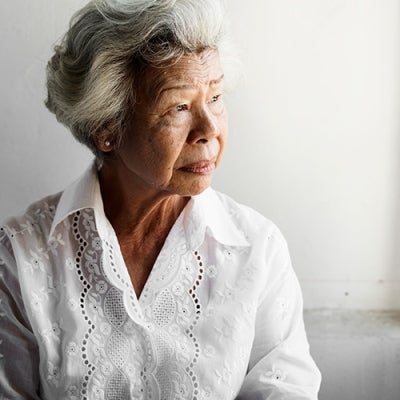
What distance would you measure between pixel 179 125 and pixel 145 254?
324 millimetres

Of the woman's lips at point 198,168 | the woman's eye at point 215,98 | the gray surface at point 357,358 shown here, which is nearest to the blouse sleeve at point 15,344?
the woman's lips at point 198,168

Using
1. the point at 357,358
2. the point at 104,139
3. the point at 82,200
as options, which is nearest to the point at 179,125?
the point at 104,139

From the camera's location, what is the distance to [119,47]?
156 cm

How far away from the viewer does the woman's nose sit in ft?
5.19

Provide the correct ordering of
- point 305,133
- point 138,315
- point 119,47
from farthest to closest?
1. point 305,133
2. point 138,315
3. point 119,47

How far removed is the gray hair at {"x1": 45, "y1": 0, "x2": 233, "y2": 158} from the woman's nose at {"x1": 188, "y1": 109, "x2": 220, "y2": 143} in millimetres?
126

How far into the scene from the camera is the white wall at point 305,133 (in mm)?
1973

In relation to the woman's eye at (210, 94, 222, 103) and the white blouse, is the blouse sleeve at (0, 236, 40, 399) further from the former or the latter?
the woman's eye at (210, 94, 222, 103)

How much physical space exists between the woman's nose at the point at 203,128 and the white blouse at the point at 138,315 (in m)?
0.21

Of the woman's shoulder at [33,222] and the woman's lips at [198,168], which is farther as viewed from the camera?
the woman's shoulder at [33,222]

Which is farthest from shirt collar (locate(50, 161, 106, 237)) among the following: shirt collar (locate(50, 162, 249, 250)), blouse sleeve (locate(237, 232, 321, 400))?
blouse sleeve (locate(237, 232, 321, 400))

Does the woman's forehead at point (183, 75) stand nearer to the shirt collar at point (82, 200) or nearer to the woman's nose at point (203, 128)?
the woman's nose at point (203, 128)

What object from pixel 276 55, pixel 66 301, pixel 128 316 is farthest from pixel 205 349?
pixel 276 55

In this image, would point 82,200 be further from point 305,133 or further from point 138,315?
point 305,133
